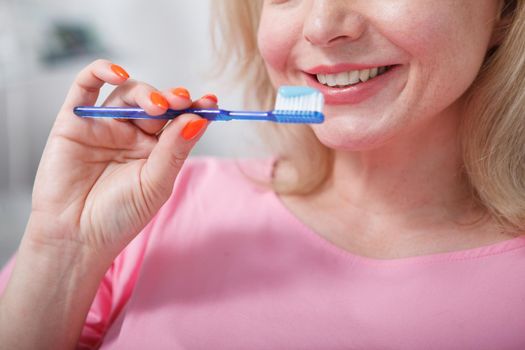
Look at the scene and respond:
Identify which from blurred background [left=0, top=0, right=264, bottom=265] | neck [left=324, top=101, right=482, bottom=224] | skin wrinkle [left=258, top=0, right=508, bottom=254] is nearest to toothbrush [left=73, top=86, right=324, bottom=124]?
skin wrinkle [left=258, top=0, right=508, bottom=254]

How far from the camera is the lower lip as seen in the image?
87 cm

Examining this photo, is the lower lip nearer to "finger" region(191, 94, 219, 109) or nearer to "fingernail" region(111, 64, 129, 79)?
"finger" region(191, 94, 219, 109)

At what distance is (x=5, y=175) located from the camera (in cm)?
208

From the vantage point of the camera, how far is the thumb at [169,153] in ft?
2.66

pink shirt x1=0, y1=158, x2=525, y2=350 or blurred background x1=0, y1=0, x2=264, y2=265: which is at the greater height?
blurred background x1=0, y1=0, x2=264, y2=265

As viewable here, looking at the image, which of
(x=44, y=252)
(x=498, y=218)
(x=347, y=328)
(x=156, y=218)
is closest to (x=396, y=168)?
(x=498, y=218)

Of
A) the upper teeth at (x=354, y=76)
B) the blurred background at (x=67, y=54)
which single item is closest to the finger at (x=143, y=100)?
the upper teeth at (x=354, y=76)

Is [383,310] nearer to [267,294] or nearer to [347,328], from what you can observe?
[347,328]

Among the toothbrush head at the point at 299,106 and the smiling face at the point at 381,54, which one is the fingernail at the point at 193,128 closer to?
the toothbrush head at the point at 299,106

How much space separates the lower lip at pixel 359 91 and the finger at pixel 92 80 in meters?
0.30

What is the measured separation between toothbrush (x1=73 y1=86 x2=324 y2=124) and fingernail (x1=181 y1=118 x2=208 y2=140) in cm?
1

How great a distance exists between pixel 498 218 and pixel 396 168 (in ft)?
0.58

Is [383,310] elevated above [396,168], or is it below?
below

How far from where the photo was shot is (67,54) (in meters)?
2.06
